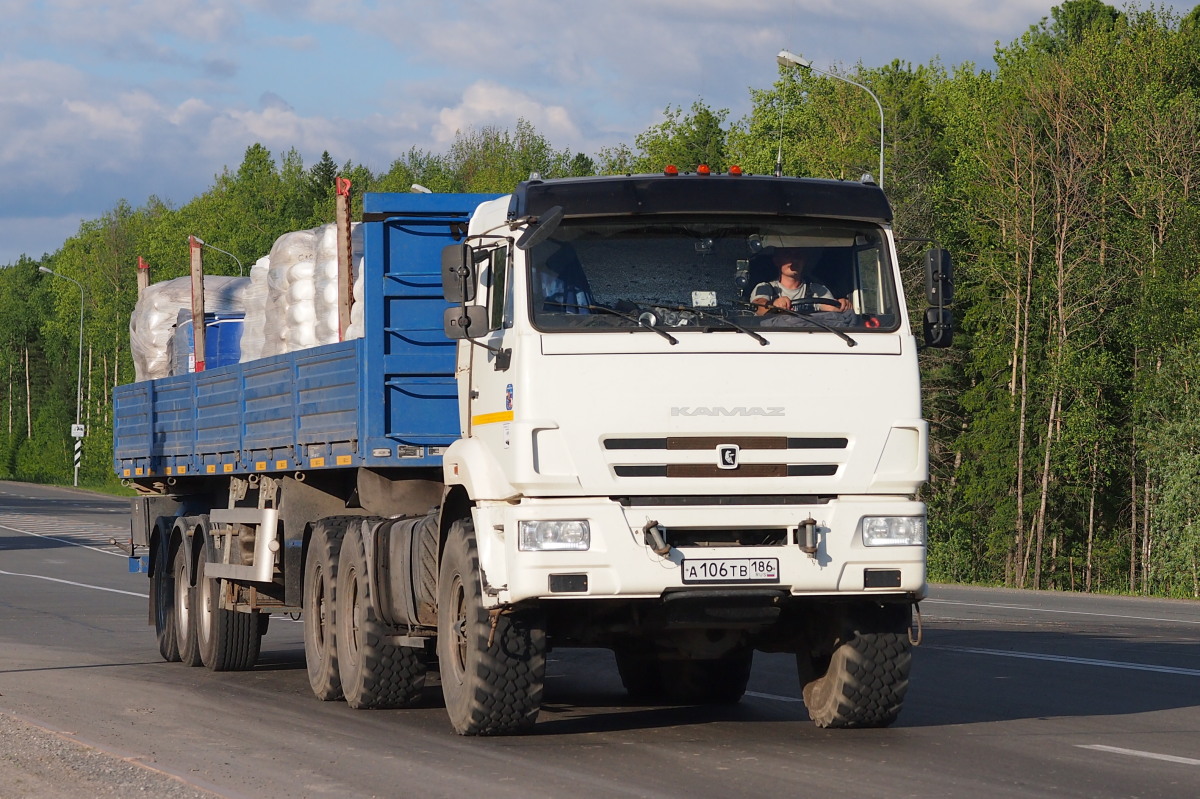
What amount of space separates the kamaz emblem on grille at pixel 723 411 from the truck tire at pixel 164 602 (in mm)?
8799

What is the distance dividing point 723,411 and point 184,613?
859 cm

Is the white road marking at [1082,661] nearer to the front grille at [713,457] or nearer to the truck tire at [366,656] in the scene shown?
the front grille at [713,457]

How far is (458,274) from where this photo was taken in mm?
9992

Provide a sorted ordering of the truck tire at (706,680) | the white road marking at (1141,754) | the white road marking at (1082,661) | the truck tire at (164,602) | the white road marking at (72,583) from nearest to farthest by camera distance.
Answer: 1. the white road marking at (1141,754)
2. the truck tire at (706,680)
3. the white road marking at (1082,661)
4. the truck tire at (164,602)
5. the white road marking at (72,583)

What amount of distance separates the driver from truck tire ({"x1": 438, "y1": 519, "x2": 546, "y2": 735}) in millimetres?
2085

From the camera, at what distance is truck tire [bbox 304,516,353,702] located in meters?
12.6

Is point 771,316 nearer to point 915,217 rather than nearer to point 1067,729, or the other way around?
point 1067,729

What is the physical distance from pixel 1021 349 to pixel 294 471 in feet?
126

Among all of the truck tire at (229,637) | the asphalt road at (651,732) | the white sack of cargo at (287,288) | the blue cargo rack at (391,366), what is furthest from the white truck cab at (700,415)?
the truck tire at (229,637)

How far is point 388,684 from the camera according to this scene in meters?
12.0

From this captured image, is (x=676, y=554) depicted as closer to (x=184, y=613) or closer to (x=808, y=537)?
(x=808, y=537)

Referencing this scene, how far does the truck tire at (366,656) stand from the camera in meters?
11.9

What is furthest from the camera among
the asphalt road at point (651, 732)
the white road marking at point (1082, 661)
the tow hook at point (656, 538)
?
the white road marking at point (1082, 661)

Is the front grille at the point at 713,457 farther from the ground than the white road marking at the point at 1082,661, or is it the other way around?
the front grille at the point at 713,457
